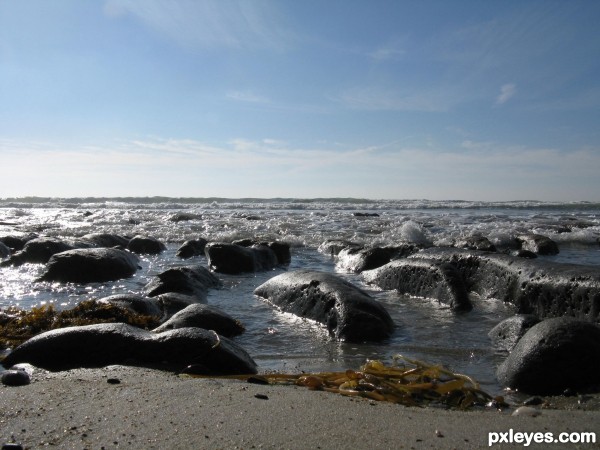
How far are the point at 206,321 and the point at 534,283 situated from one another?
140 inches

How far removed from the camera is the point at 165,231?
52.6 feet

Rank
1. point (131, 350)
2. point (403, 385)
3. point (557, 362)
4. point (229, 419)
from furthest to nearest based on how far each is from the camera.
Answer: point (131, 350), point (557, 362), point (403, 385), point (229, 419)

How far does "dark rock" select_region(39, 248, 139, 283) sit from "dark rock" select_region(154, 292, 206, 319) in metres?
2.24

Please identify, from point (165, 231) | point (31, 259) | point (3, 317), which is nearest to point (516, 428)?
point (3, 317)

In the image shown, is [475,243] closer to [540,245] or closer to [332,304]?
[540,245]

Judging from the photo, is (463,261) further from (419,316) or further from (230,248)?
(230,248)

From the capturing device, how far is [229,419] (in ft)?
8.47

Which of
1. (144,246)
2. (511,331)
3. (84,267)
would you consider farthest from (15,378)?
(144,246)

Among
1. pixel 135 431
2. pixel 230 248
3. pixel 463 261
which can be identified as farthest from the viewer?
pixel 230 248

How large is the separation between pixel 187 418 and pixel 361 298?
115 inches

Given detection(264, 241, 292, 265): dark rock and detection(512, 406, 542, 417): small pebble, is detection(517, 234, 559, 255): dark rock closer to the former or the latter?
detection(264, 241, 292, 265): dark rock

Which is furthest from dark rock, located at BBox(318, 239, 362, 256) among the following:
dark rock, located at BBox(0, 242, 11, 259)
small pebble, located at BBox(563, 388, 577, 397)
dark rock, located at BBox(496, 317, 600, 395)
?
small pebble, located at BBox(563, 388, 577, 397)

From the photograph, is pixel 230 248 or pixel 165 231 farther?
pixel 165 231

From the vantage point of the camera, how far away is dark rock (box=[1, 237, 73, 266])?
9.52 m
